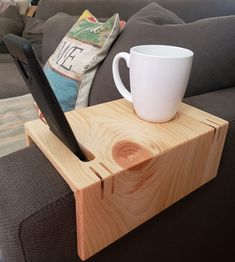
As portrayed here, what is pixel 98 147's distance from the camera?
1.32ft

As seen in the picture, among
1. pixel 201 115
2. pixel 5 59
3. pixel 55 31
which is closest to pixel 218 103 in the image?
pixel 201 115

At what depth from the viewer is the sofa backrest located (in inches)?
42.0

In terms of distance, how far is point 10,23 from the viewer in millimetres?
1863

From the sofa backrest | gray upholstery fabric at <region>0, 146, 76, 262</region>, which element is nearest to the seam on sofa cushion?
gray upholstery fabric at <region>0, 146, 76, 262</region>

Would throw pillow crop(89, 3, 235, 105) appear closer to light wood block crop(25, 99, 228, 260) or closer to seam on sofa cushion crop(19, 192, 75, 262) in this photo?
light wood block crop(25, 99, 228, 260)

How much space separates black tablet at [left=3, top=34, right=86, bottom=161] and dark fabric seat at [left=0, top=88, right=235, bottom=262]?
0.05 meters

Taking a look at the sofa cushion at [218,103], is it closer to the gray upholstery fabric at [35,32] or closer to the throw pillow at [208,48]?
the throw pillow at [208,48]

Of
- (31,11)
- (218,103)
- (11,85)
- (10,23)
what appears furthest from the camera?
(31,11)

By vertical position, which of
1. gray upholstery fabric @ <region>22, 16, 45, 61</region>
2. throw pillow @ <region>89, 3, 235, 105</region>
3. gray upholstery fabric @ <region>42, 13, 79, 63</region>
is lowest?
gray upholstery fabric @ <region>22, 16, 45, 61</region>

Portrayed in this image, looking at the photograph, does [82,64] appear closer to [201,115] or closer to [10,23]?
[201,115]

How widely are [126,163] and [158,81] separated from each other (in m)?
0.16

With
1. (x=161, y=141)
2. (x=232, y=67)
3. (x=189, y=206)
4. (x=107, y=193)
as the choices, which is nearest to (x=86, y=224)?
(x=107, y=193)

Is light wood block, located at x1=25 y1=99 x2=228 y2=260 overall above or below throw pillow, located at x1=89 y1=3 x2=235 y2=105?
below

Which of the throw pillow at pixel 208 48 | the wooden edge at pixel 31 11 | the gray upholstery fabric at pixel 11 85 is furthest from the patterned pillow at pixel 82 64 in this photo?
the wooden edge at pixel 31 11
